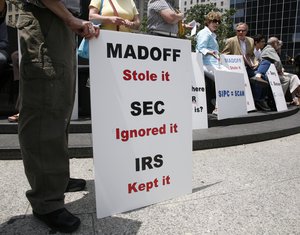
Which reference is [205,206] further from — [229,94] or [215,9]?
[215,9]

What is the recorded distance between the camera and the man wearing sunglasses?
668 centimetres

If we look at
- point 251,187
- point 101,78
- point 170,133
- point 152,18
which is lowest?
point 251,187

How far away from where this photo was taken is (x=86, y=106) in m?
5.07

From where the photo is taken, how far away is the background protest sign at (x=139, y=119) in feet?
7.38

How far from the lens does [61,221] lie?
208 cm

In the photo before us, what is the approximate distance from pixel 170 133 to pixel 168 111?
0.18 metres

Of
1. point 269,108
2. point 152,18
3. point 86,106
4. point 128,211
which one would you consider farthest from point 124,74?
point 269,108

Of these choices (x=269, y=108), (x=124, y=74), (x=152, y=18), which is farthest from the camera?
(x=269, y=108)

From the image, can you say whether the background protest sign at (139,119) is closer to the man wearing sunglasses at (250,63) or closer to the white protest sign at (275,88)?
the man wearing sunglasses at (250,63)

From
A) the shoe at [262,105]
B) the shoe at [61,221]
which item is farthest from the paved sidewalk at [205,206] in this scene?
the shoe at [262,105]

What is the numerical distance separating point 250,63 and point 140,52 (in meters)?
4.99

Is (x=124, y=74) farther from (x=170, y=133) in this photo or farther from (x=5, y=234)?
(x=5, y=234)

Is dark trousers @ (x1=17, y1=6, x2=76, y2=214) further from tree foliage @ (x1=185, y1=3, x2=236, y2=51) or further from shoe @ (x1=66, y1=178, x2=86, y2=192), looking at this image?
tree foliage @ (x1=185, y1=3, x2=236, y2=51)

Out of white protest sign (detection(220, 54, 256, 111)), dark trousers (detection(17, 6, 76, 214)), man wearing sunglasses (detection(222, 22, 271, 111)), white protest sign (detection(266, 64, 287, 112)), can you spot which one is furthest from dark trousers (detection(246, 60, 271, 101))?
dark trousers (detection(17, 6, 76, 214))
